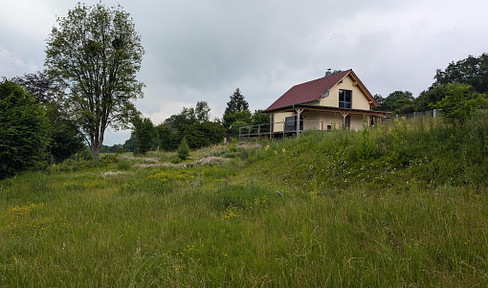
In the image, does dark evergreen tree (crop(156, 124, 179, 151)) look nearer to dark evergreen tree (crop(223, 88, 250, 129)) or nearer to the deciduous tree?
the deciduous tree

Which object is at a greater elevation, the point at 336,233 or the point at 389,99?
the point at 389,99

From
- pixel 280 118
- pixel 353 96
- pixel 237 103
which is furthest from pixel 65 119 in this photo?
pixel 237 103

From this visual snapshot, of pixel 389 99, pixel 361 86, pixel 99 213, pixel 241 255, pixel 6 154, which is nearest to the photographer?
pixel 241 255

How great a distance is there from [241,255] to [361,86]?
25663mm

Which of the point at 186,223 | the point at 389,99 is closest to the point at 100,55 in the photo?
the point at 186,223

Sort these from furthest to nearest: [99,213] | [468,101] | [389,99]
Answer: [389,99], [468,101], [99,213]

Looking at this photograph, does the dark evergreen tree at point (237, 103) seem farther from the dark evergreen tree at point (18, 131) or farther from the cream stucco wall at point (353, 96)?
the dark evergreen tree at point (18, 131)

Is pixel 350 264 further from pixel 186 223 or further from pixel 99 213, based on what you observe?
pixel 99 213

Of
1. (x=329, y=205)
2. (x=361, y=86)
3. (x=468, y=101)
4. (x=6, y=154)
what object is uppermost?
(x=361, y=86)

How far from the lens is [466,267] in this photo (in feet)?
6.51

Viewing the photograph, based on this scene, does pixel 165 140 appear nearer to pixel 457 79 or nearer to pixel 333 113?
pixel 333 113

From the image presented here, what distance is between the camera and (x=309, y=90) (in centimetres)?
2509

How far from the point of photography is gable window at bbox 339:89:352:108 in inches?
930

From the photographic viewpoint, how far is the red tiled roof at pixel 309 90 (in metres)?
23.0
